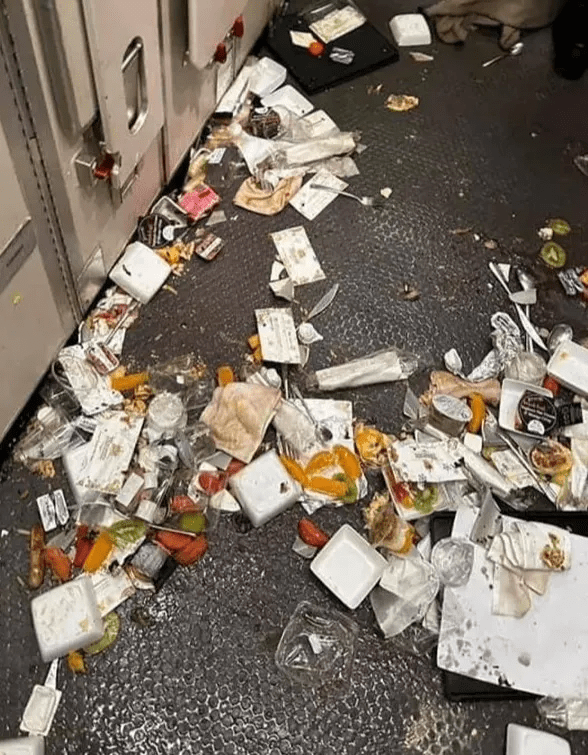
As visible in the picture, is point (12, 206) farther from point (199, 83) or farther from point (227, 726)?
point (227, 726)

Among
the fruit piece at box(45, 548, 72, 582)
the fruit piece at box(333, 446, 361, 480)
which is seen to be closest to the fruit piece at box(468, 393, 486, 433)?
the fruit piece at box(333, 446, 361, 480)

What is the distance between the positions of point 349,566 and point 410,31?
144 cm

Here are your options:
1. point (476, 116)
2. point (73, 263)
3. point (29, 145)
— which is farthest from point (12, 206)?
point (476, 116)

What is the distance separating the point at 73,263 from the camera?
1506 millimetres

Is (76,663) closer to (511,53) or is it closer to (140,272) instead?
(140,272)

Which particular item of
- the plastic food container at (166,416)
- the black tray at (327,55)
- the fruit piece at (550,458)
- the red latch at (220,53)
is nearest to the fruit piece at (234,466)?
the plastic food container at (166,416)

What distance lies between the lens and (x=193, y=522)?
4.95 ft

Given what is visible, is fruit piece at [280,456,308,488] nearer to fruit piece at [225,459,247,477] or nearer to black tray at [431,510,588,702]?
fruit piece at [225,459,247,477]

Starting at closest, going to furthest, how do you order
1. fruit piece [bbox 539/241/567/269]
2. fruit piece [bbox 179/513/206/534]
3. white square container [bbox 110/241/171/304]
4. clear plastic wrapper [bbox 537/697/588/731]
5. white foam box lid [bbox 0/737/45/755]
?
1. white foam box lid [bbox 0/737/45/755]
2. clear plastic wrapper [bbox 537/697/588/731]
3. fruit piece [bbox 179/513/206/534]
4. white square container [bbox 110/241/171/304]
5. fruit piece [bbox 539/241/567/269]

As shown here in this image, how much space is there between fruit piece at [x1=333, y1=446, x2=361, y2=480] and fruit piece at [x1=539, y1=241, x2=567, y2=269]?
0.67 metres

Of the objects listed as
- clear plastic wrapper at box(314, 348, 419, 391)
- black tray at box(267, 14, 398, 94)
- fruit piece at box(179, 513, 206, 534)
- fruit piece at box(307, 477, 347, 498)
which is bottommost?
fruit piece at box(307, 477, 347, 498)

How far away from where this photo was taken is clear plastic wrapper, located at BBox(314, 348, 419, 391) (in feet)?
5.48

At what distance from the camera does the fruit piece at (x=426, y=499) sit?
1.54 meters

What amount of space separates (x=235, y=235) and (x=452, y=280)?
0.49m
